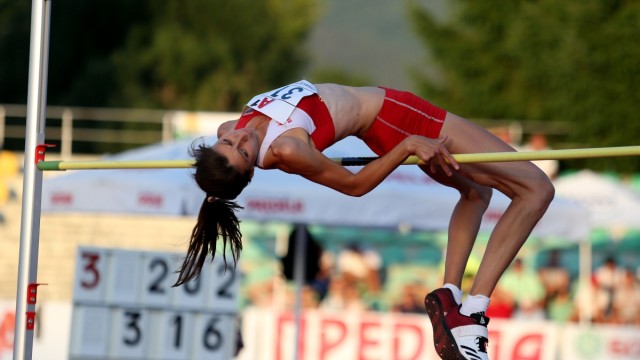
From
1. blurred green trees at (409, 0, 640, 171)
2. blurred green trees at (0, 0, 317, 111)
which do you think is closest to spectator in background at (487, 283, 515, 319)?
blurred green trees at (409, 0, 640, 171)

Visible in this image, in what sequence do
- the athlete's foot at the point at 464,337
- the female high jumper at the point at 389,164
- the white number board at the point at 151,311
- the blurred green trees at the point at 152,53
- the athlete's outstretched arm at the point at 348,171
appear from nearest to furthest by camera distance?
the athlete's outstretched arm at the point at 348,171, the female high jumper at the point at 389,164, the athlete's foot at the point at 464,337, the white number board at the point at 151,311, the blurred green trees at the point at 152,53

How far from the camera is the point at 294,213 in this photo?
10406mm

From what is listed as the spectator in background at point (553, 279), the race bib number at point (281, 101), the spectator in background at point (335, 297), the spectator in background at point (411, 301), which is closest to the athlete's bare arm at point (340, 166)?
the race bib number at point (281, 101)

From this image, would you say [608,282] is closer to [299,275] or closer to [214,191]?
[299,275]

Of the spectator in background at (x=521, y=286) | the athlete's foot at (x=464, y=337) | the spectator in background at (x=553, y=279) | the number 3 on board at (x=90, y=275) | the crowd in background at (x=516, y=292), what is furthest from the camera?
the spectator in background at (x=553, y=279)

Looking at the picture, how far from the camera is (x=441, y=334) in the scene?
6426 mm

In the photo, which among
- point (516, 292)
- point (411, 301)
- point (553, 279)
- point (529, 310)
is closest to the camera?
point (411, 301)

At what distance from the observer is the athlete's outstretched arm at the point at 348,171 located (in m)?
5.88

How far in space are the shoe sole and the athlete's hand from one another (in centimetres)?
84

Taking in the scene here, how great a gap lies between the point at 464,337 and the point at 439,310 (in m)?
0.20

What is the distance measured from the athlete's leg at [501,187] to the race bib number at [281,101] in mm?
731

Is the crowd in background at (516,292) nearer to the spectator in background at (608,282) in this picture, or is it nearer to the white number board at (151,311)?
the spectator in background at (608,282)

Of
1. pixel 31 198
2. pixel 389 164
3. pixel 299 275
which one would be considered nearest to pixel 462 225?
pixel 389 164

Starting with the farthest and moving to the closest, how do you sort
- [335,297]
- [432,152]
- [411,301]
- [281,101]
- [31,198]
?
[335,297]
[411,301]
[31,198]
[281,101]
[432,152]
